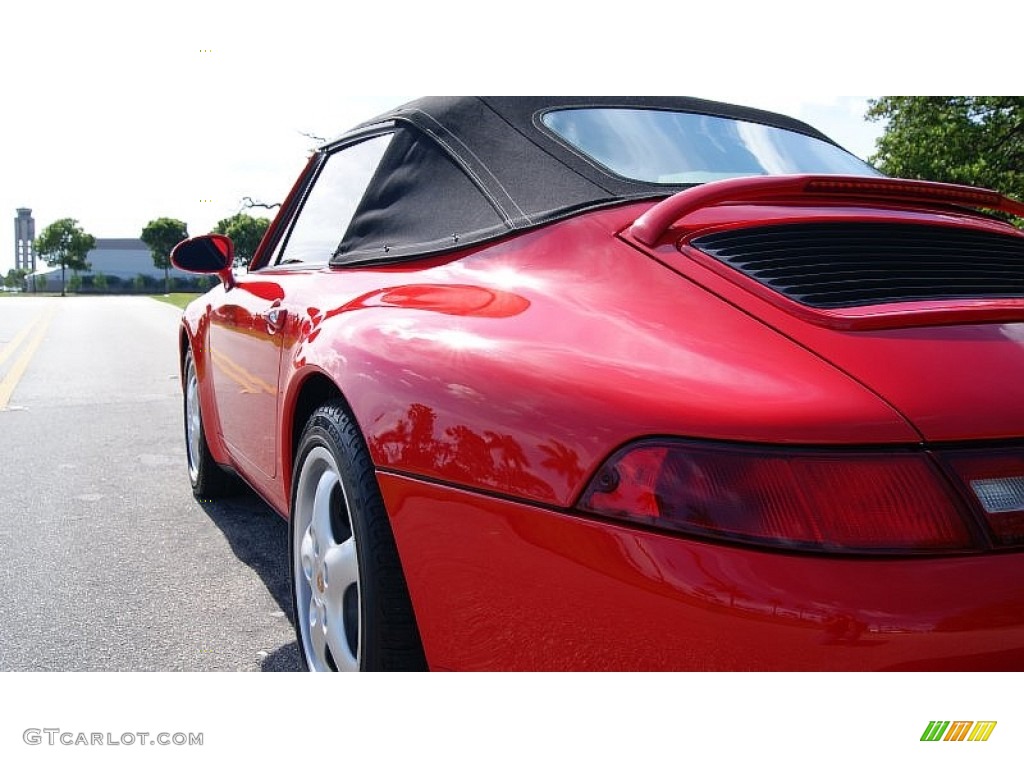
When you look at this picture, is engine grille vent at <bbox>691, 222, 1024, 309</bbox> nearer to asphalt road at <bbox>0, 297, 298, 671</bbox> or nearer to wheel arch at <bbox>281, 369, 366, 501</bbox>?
wheel arch at <bbox>281, 369, 366, 501</bbox>

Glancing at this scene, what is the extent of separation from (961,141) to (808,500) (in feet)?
41.5

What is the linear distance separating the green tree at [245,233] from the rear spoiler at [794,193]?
252cm

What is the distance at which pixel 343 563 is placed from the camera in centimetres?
205

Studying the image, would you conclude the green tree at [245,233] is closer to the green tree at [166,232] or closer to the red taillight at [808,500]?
the green tree at [166,232]

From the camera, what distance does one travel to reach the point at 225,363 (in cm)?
353

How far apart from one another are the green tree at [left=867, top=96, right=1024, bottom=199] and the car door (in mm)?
7007

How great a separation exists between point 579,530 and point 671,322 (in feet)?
1.25

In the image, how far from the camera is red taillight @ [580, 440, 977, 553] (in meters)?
1.19

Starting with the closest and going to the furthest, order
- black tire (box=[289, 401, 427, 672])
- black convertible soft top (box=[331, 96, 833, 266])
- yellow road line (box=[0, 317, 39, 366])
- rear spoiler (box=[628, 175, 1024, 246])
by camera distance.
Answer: rear spoiler (box=[628, 175, 1024, 246]) < black tire (box=[289, 401, 427, 672]) < black convertible soft top (box=[331, 96, 833, 266]) < yellow road line (box=[0, 317, 39, 366])

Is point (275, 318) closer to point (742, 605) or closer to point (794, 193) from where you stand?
point (794, 193)

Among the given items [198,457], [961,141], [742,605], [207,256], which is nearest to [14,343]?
[198,457]

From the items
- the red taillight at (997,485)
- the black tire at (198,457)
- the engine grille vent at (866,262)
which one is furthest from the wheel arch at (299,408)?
the black tire at (198,457)
